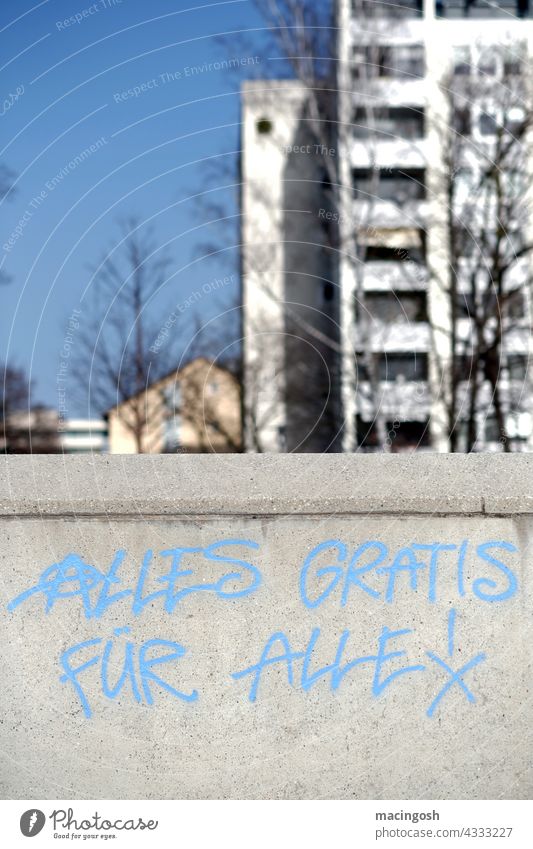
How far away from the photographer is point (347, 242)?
89.6 ft

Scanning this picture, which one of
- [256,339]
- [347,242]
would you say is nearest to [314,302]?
[256,339]

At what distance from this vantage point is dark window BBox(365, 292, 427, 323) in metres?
27.4

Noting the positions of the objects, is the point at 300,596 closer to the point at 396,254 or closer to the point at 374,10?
the point at 374,10

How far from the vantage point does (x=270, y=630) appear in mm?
5375

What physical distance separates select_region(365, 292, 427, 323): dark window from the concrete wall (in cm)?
2139

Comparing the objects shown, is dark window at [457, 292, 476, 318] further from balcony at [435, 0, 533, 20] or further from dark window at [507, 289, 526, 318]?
balcony at [435, 0, 533, 20]

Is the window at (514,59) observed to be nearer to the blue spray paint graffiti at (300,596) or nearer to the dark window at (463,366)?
the dark window at (463,366)

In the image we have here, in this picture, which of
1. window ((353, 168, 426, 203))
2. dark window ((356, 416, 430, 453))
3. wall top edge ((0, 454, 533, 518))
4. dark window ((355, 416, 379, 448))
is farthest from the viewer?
dark window ((356, 416, 430, 453))

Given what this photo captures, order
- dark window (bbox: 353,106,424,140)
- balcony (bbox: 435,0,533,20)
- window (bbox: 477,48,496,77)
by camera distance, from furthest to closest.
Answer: balcony (bbox: 435,0,533,20), dark window (bbox: 353,106,424,140), window (bbox: 477,48,496,77)

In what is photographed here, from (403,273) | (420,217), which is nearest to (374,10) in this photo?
(420,217)

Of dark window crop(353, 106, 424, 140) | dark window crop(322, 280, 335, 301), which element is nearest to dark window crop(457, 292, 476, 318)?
dark window crop(353, 106, 424, 140)
